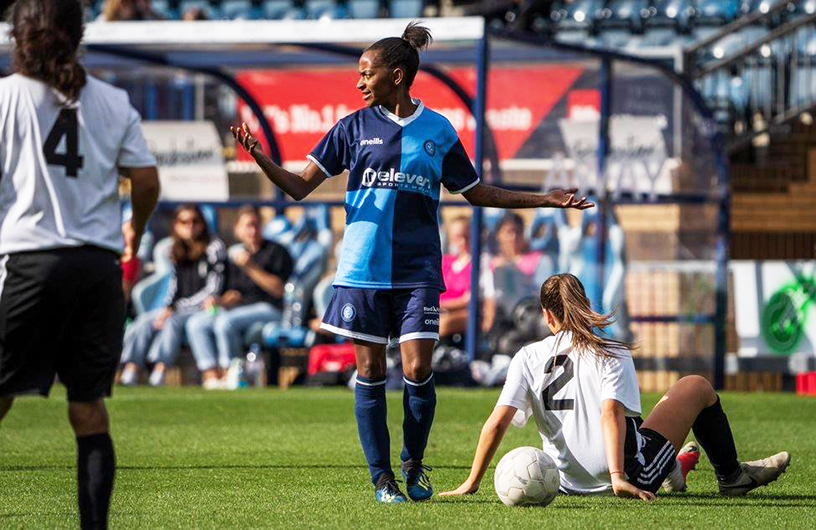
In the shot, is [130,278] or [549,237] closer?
[549,237]

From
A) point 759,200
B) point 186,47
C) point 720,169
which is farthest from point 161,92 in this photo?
point 759,200

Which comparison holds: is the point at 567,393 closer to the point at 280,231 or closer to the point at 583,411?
the point at 583,411

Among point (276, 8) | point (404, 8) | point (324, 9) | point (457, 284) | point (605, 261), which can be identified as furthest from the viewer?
point (276, 8)

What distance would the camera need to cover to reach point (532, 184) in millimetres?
16188

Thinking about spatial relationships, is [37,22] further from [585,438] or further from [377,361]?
[585,438]

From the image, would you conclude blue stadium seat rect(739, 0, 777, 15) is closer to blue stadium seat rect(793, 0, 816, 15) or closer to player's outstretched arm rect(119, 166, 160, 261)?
blue stadium seat rect(793, 0, 816, 15)

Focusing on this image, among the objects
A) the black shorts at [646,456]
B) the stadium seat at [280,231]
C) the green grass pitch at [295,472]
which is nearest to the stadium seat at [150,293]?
the stadium seat at [280,231]

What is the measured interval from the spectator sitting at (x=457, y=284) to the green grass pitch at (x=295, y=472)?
1.86 metres

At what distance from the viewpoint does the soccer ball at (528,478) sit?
6.41 meters

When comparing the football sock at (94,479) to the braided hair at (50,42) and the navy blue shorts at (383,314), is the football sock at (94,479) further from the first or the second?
the navy blue shorts at (383,314)

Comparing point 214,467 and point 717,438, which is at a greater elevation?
point 717,438

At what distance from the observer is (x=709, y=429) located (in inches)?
271

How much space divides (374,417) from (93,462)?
1.87 m

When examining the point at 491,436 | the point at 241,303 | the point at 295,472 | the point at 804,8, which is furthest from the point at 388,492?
the point at 804,8
